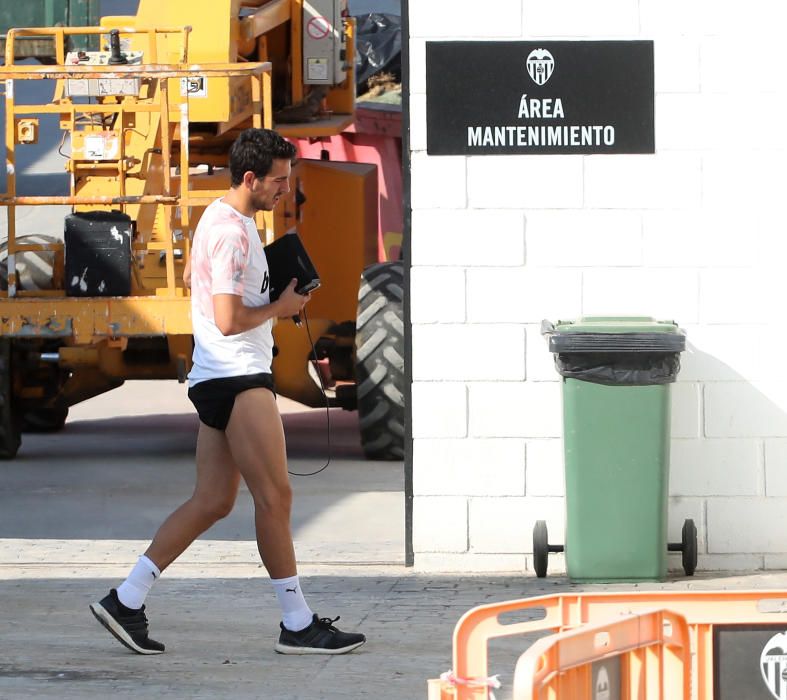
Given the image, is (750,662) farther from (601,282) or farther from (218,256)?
(601,282)

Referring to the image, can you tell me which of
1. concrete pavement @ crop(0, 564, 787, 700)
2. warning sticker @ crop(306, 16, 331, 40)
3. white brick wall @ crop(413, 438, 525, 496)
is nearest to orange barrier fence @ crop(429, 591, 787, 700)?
concrete pavement @ crop(0, 564, 787, 700)

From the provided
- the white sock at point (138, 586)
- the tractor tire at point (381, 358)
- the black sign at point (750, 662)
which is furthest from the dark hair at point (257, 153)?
the tractor tire at point (381, 358)

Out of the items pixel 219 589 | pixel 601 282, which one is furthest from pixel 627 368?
pixel 219 589

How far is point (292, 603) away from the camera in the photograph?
6.04 metres

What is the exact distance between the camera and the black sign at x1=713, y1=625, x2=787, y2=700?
13.0 ft

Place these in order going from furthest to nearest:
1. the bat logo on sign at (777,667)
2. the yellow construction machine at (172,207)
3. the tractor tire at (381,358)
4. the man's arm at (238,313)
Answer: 1. the tractor tire at (381,358)
2. the yellow construction machine at (172,207)
3. the man's arm at (238,313)
4. the bat logo on sign at (777,667)

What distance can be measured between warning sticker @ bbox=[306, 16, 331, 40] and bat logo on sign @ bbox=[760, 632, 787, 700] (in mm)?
9135

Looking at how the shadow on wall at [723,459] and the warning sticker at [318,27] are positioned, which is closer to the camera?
the shadow on wall at [723,459]

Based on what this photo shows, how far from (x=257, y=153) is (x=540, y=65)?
218 centimetres

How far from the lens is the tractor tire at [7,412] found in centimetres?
1188

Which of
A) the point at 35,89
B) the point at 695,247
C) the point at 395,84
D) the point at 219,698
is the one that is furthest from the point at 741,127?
the point at 35,89

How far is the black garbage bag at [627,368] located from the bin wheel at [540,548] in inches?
27.8

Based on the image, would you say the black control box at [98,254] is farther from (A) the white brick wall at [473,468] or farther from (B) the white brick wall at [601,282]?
(A) the white brick wall at [473,468]

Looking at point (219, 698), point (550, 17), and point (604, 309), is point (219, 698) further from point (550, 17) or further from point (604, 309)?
point (550, 17)
